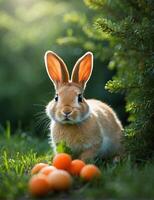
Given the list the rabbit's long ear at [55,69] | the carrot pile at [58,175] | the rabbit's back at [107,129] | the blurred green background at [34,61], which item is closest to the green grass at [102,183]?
the carrot pile at [58,175]

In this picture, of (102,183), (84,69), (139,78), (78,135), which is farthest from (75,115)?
(102,183)

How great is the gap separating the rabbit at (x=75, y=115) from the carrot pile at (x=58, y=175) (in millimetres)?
730

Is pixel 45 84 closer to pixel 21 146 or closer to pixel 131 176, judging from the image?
pixel 21 146

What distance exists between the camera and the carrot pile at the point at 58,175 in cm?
392

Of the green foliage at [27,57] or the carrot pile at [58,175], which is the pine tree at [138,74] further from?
the green foliage at [27,57]

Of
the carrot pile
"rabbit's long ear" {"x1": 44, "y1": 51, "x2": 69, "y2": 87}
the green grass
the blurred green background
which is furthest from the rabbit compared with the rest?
the blurred green background

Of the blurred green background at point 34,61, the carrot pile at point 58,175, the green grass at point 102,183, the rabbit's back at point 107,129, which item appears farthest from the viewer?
the blurred green background at point 34,61

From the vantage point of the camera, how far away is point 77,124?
5363 millimetres

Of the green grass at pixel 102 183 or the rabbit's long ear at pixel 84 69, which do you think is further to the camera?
the rabbit's long ear at pixel 84 69

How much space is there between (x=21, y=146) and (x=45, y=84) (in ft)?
8.16

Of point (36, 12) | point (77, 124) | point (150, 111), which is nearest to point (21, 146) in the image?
point (77, 124)

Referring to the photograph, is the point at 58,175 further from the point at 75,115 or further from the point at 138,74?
the point at 138,74

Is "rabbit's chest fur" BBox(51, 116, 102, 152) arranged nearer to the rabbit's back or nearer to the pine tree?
the rabbit's back

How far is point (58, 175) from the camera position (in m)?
4.02
